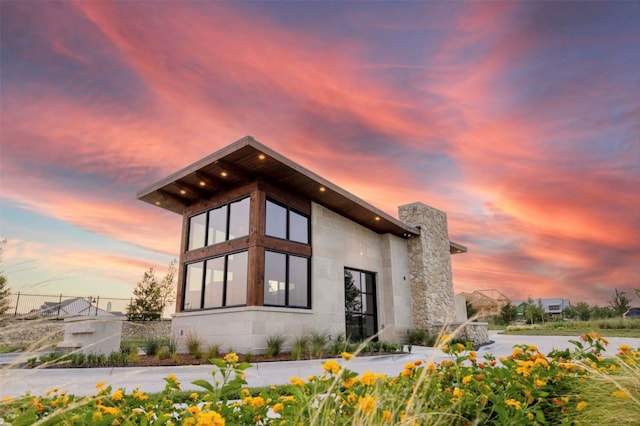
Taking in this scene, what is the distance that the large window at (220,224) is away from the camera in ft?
37.1

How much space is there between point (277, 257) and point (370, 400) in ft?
31.7

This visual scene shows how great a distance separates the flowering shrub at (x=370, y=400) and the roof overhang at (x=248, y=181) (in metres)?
7.72

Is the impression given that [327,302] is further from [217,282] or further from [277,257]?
[217,282]

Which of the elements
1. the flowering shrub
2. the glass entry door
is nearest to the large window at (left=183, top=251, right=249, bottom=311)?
the glass entry door

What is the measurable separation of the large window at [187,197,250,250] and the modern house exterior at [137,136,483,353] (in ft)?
0.11

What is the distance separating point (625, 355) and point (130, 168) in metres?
13.6

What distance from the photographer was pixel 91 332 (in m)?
8.24

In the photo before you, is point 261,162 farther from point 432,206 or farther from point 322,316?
point 432,206

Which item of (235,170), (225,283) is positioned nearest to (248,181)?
(235,170)

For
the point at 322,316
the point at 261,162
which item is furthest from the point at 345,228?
the point at 261,162

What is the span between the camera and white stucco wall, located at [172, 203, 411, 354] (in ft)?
33.2

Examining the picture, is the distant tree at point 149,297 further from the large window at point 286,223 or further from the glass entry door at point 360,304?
the large window at point 286,223

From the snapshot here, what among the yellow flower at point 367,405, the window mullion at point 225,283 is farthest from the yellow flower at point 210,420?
the window mullion at point 225,283

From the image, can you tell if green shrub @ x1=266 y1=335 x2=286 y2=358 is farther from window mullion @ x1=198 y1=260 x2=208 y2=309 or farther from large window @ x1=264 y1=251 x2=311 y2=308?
window mullion @ x1=198 y1=260 x2=208 y2=309
